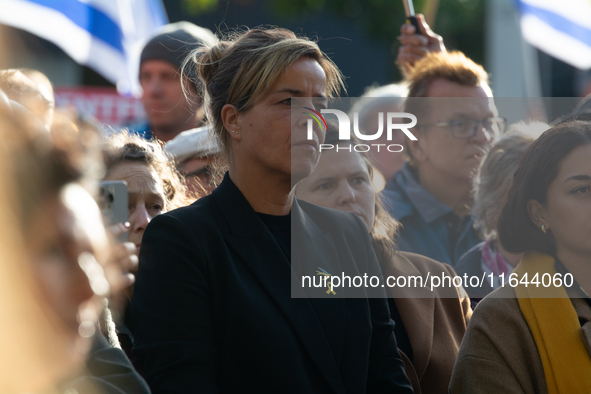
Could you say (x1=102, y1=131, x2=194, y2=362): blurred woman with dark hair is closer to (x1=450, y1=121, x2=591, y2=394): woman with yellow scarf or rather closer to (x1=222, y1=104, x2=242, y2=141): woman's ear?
(x1=222, y1=104, x2=242, y2=141): woman's ear

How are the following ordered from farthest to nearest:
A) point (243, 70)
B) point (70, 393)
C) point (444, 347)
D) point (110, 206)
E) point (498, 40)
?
1. point (498, 40)
2. point (444, 347)
3. point (243, 70)
4. point (110, 206)
5. point (70, 393)

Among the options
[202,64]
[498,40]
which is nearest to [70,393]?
[202,64]

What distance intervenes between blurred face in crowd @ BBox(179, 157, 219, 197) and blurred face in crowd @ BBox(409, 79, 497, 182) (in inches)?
39.9

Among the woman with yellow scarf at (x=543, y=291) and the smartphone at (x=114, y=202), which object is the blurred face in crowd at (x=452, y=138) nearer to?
the woman with yellow scarf at (x=543, y=291)

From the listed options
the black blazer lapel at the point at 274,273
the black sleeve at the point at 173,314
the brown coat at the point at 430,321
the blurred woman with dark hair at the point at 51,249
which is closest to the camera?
the blurred woman with dark hair at the point at 51,249

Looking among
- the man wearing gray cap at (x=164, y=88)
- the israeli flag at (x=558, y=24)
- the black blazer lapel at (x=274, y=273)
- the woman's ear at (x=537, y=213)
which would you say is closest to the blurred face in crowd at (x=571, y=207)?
the woman's ear at (x=537, y=213)

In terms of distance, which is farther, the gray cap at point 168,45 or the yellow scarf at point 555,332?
the gray cap at point 168,45

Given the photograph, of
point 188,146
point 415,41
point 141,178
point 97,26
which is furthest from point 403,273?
point 97,26

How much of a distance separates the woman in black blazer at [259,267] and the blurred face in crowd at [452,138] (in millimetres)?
776

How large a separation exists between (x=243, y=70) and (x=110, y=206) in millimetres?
635

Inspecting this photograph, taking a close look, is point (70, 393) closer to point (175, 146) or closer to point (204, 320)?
point (204, 320)

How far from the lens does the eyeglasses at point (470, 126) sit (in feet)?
9.57

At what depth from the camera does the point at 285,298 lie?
6.09ft

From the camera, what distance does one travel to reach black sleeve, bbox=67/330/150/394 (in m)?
1.37
